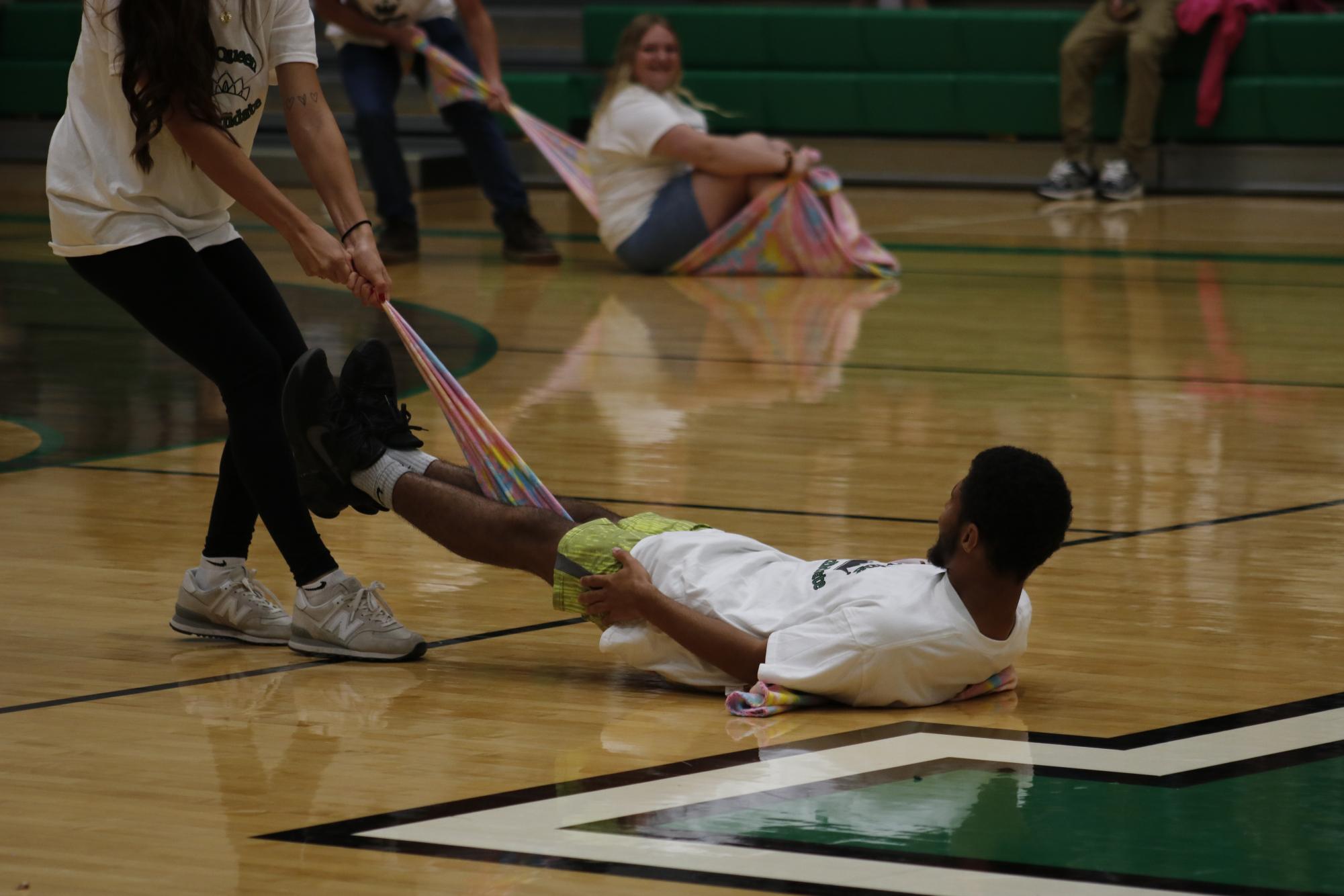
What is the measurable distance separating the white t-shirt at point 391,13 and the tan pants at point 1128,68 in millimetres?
3271

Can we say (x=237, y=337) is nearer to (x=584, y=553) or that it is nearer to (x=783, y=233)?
(x=584, y=553)

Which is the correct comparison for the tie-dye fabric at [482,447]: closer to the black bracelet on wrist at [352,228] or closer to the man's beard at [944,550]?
the black bracelet on wrist at [352,228]

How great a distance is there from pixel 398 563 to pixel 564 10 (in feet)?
28.2

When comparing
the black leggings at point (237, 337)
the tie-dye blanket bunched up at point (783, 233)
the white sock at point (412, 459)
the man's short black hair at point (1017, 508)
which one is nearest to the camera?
the man's short black hair at point (1017, 508)

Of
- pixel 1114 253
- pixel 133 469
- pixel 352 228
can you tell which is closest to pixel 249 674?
pixel 352 228

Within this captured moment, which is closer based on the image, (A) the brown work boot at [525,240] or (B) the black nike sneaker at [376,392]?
(B) the black nike sneaker at [376,392]

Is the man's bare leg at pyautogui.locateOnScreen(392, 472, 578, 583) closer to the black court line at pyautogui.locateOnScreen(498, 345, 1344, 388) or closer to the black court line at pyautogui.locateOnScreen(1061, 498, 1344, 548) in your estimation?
the black court line at pyautogui.locateOnScreen(1061, 498, 1344, 548)

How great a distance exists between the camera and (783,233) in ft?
24.6

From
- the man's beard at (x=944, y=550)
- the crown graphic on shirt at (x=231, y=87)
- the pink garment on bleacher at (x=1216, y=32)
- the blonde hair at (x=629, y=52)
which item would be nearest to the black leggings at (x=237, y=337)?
the crown graphic on shirt at (x=231, y=87)

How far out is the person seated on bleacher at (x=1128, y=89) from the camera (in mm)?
9523

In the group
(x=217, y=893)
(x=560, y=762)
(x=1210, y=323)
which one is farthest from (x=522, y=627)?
(x=1210, y=323)

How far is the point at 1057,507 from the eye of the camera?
106 inches

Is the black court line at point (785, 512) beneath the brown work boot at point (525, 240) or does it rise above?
above

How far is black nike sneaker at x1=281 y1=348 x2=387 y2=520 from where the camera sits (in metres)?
3.05
